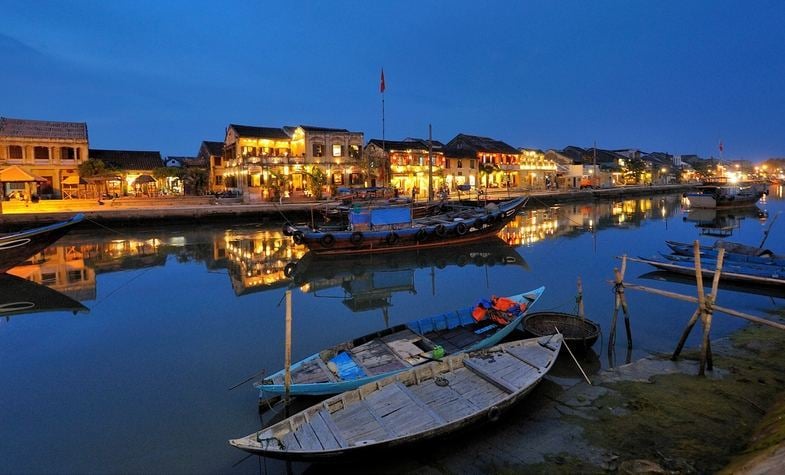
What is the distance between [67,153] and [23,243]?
2787cm

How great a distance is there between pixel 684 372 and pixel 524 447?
179 inches

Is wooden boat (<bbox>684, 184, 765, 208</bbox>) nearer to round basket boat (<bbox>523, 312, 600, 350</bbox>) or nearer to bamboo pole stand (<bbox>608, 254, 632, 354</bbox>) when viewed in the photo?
bamboo pole stand (<bbox>608, 254, 632, 354</bbox>)

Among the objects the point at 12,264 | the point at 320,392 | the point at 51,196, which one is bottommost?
the point at 320,392

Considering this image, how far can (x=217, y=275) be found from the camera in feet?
65.9

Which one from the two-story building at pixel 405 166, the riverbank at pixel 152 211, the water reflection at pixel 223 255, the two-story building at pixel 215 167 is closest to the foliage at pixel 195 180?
the two-story building at pixel 215 167

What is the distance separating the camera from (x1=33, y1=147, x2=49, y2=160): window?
39875mm

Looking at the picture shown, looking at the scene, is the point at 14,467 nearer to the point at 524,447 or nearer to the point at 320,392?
the point at 320,392

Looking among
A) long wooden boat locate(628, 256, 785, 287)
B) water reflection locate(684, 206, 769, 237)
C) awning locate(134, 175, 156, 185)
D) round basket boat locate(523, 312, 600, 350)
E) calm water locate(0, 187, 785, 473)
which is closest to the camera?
calm water locate(0, 187, 785, 473)

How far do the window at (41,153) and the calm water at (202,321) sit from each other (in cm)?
1663

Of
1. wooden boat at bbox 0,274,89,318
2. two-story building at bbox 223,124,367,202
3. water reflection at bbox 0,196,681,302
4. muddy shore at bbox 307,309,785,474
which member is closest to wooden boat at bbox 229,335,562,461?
muddy shore at bbox 307,309,785,474

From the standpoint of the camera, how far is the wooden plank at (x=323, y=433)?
587 centimetres

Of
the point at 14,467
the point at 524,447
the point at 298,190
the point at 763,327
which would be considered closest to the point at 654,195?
the point at 298,190

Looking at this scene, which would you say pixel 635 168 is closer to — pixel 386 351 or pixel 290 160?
pixel 290 160

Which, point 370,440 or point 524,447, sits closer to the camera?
point 370,440
